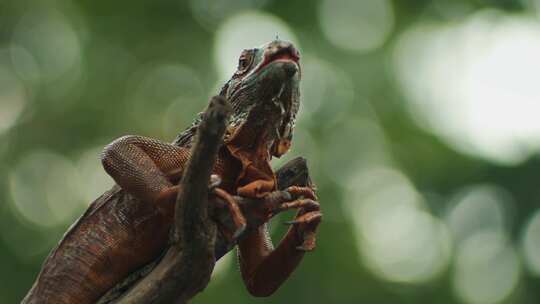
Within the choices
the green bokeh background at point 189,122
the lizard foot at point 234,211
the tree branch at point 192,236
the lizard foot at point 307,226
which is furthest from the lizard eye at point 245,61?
the green bokeh background at point 189,122

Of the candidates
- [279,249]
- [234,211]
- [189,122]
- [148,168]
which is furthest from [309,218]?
[189,122]

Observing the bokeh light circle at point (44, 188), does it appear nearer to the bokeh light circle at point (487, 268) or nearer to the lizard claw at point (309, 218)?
the bokeh light circle at point (487, 268)

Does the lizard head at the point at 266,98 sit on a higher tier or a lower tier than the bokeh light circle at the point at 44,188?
higher

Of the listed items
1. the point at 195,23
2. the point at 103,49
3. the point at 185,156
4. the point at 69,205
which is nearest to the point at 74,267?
the point at 185,156

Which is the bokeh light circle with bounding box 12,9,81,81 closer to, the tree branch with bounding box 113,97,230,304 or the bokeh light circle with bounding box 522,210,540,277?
the bokeh light circle with bounding box 522,210,540,277

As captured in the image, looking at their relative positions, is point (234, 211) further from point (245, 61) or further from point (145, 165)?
point (245, 61)

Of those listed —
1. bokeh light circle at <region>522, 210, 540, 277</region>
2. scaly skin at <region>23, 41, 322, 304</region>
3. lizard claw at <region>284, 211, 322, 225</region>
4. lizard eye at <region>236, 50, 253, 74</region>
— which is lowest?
bokeh light circle at <region>522, 210, 540, 277</region>

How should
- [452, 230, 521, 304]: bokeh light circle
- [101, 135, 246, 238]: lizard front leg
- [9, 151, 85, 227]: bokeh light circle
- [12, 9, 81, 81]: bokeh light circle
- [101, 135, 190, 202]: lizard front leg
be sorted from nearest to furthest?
[101, 135, 246, 238]: lizard front leg, [101, 135, 190, 202]: lizard front leg, [9, 151, 85, 227]: bokeh light circle, [12, 9, 81, 81]: bokeh light circle, [452, 230, 521, 304]: bokeh light circle

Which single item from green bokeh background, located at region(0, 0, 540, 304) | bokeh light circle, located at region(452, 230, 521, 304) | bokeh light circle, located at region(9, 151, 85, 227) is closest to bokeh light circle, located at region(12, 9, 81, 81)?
green bokeh background, located at region(0, 0, 540, 304)
